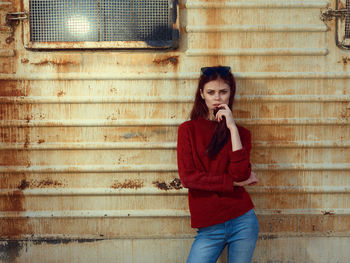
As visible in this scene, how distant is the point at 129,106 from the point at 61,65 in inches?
23.1

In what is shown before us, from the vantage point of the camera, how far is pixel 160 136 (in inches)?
101

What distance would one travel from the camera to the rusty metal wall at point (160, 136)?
8.23ft

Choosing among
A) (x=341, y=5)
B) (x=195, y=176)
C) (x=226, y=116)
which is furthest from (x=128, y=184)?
(x=341, y=5)

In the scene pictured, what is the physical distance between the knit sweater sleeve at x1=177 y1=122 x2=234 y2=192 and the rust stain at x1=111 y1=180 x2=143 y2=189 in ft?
2.06

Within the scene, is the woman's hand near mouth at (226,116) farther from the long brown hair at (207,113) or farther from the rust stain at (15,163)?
the rust stain at (15,163)

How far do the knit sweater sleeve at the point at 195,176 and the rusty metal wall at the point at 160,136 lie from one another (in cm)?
49

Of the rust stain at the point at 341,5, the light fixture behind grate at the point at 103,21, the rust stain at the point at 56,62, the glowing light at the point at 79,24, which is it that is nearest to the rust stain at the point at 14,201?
the rust stain at the point at 56,62

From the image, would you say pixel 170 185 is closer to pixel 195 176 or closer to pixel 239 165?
pixel 195 176

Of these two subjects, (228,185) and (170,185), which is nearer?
(228,185)

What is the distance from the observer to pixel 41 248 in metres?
2.60

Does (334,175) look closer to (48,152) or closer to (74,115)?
(74,115)

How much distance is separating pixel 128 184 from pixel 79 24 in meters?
1.24

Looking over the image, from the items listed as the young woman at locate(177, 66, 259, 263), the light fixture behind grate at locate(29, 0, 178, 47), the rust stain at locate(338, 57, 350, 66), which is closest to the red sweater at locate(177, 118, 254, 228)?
the young woman at locate(177, 66, 259, 263)

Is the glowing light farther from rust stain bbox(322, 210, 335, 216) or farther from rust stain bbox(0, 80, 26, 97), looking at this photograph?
rust stain bbox(322, 210, 335, 216)
